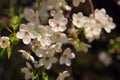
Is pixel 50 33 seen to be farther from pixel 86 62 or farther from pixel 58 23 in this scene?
pixel 86 62

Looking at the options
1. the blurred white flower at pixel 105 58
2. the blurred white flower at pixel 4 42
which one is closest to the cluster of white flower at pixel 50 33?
the blurred white flower at pixel 4 42

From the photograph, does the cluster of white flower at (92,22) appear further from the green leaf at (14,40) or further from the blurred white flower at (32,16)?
the green leaf at (14,40)

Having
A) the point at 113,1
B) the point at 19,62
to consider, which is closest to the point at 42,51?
the point at 113,1

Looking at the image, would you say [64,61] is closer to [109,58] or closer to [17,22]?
[17,22]

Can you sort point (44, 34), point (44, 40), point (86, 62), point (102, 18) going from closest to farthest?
1. point (44, 40)
2. point (44, 34)
3. point (102, 18)
4. point (86, 62)

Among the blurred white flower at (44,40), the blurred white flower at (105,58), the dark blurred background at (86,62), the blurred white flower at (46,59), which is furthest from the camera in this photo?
the blurred white flower at (105,58)

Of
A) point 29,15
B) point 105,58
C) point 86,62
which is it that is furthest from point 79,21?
point 86,62

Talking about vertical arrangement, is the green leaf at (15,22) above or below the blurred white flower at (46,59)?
above
